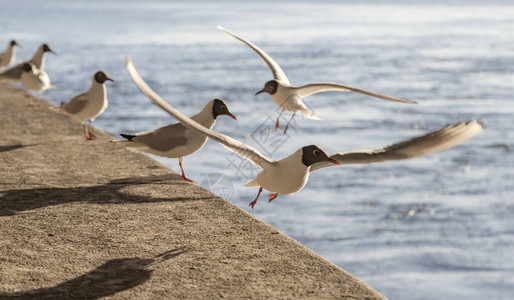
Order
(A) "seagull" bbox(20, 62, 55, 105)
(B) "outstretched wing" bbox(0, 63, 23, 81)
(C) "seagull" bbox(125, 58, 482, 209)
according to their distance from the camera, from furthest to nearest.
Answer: (B) "outstretched wing" bbox(0, 63, 23, 81)
(A) "seagull" bbox(20, 62, 55, 105)
(C) "seagull" bbox(125, 58, 482, 209)

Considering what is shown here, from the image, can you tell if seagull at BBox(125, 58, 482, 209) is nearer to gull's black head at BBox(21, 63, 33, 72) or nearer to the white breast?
the white breast

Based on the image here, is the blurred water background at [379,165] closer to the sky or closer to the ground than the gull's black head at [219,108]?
closer to the ground

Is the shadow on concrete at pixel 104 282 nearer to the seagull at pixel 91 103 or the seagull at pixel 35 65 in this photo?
the seagull at pixel 91 103

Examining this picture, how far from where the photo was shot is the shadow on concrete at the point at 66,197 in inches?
254

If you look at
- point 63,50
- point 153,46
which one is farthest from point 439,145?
point 153,46

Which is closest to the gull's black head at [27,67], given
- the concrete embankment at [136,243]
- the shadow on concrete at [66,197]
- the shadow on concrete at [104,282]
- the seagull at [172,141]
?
the concrete embankment at [136,243]

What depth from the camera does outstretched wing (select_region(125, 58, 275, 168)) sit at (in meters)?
3.85

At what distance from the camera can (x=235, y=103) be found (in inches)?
843

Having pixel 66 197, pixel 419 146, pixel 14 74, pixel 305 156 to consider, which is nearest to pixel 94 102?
pixel 66 197

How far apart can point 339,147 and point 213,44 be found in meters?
36.5

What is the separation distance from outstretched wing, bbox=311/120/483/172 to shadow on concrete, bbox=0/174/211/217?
106 inches

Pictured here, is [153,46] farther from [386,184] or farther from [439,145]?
[439,145]

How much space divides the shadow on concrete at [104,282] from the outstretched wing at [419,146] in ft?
4.95

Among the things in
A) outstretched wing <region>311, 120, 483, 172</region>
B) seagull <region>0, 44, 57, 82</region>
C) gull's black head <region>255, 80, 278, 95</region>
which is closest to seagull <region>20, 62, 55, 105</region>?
seagull <region>0, 44, 57, 82</region>
